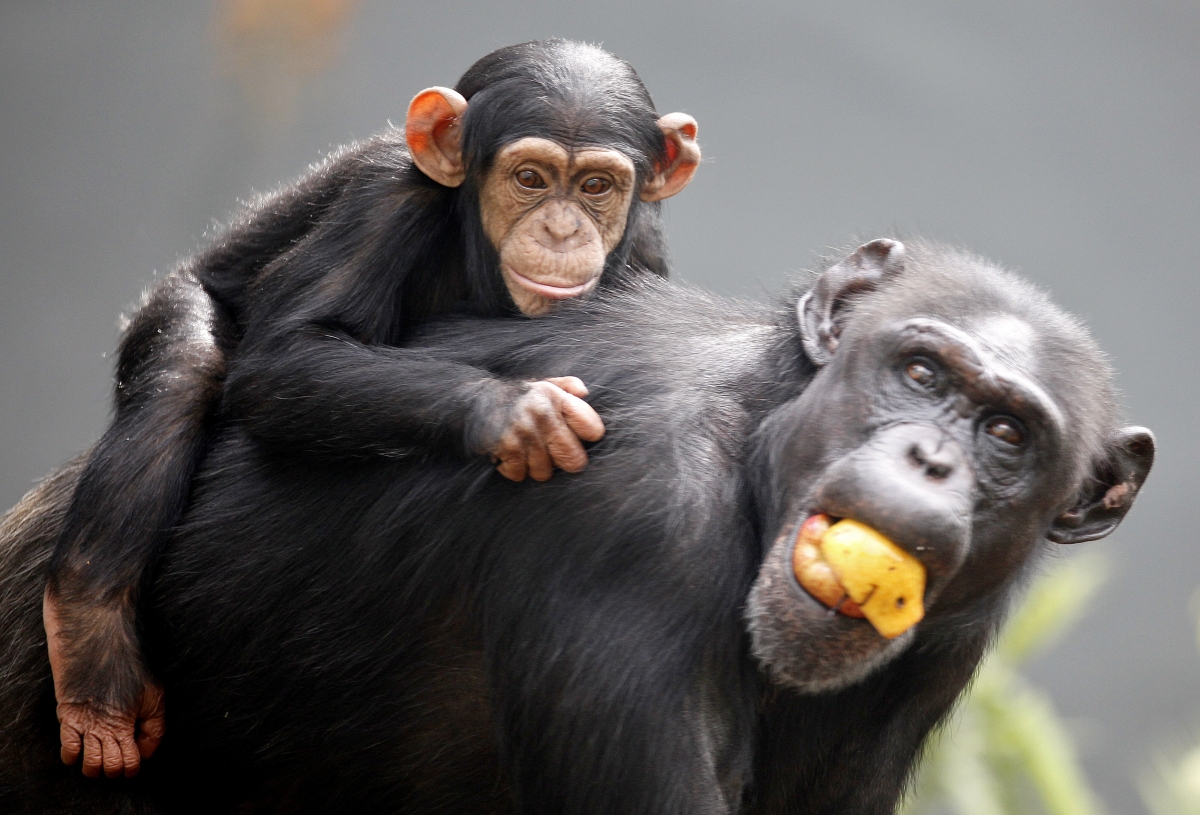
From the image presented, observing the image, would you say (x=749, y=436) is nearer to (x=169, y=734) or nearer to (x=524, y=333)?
(x=524, y=333)

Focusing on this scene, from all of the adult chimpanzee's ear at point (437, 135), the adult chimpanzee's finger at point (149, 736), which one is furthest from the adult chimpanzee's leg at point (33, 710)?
the adult chimpanzee's ear at point (437, 135)

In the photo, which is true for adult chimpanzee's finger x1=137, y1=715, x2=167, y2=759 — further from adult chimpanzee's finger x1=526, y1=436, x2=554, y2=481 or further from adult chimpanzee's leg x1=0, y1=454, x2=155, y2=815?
adult chimpanzee's finger x1=526, y1=436, x2=554, y2=481

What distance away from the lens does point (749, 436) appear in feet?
8.80

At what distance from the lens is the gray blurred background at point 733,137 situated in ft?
24.7

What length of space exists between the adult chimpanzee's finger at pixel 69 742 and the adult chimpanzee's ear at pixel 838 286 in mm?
1941

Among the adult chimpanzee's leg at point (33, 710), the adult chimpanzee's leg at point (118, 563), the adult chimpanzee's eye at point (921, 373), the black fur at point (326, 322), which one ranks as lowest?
the adult chimpanzee's leg at point (33, 710)

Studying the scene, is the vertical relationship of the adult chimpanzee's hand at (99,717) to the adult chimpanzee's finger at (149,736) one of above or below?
above

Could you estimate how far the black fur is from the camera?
2.96 m

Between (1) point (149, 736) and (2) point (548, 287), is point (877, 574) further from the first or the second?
(1) point (149, 736)

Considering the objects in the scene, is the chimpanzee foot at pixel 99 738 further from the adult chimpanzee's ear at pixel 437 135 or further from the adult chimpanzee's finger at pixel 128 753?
the adult chimpanzee's ear at pixel 437 135

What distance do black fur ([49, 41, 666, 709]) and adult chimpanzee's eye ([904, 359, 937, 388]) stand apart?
2.69 ft

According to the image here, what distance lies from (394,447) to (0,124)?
576 cm

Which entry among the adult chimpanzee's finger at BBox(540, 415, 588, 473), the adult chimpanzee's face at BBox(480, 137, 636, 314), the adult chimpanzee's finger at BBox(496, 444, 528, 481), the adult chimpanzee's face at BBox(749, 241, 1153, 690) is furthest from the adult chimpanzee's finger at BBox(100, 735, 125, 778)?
the adult chimpanzee's face at BBox(749, 241, 1153, 690)

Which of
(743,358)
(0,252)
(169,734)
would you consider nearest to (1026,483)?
(743,358)
